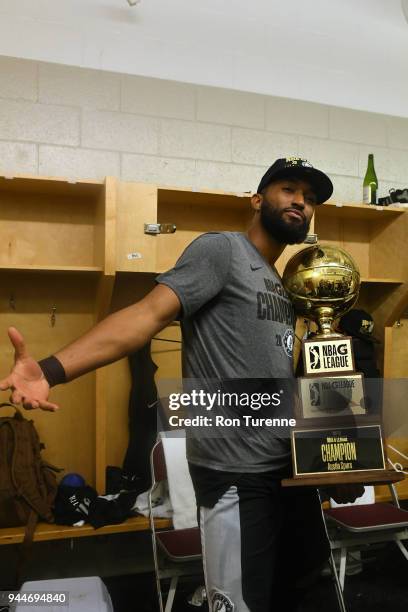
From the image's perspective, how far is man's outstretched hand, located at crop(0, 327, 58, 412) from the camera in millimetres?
792

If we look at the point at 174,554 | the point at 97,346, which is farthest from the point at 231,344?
the point at 174,554

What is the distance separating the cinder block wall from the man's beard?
1.30m

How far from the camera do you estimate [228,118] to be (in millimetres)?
2564

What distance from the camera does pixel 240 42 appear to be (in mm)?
2590

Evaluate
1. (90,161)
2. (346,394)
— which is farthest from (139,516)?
(90,161)

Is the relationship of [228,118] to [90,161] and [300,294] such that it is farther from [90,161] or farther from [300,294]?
[300,294]

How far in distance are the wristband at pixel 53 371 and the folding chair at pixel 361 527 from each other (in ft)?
5.19

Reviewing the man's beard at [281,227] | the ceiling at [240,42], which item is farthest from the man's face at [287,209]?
the ceiling at [240,42]

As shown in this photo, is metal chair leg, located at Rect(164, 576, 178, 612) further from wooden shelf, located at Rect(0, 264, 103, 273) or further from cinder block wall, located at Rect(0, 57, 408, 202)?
cinder block wall, located at Rect(0, 57, 408, 202)

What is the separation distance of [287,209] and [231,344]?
38 centimetres

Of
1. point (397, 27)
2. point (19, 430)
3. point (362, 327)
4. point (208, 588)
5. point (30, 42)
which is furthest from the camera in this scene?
point (397, 27)

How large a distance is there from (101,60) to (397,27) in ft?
5.15

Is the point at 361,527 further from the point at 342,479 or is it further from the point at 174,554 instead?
the point at 342,479

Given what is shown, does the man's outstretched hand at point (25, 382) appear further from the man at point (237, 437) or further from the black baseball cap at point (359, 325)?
the black baseball cap at point (359, 325)
